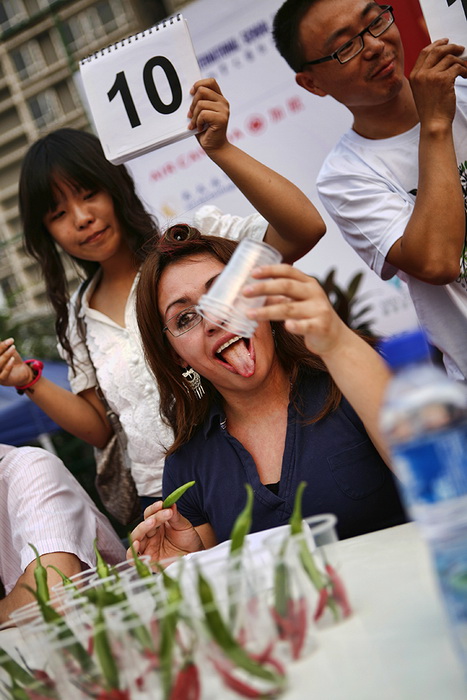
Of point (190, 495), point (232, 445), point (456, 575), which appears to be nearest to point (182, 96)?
point (232, 445)

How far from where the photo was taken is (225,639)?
98 centimetres

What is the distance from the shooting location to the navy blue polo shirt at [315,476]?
193 centimetres

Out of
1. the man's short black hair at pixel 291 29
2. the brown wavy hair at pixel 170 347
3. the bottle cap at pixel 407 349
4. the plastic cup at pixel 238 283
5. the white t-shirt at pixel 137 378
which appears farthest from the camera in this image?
the white t-shirt at pixel 137 378

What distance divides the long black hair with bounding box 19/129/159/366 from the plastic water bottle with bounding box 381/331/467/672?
180cm

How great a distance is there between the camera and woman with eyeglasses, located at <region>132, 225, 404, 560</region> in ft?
6.37

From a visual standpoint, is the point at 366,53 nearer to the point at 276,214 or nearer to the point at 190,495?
the point at 276,214

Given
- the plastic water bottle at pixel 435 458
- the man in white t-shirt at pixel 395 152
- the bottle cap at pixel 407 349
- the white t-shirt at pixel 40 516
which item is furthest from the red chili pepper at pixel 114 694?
the man in white t-shirt at pixel 395 152

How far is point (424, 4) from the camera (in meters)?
2.17

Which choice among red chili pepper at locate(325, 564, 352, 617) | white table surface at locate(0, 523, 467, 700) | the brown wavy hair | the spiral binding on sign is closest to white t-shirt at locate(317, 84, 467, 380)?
the brown wavy hair

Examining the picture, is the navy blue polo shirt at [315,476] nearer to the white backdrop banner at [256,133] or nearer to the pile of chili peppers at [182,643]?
the pile of chili peppers at [182,643]

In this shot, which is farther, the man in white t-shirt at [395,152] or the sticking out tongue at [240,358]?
the man in white t-shirt at [395,152]

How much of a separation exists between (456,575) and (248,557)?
28 centimetres

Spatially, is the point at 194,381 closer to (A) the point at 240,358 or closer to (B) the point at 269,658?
(A) the point at 240,358

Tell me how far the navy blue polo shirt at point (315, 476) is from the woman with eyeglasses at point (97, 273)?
515 mm
